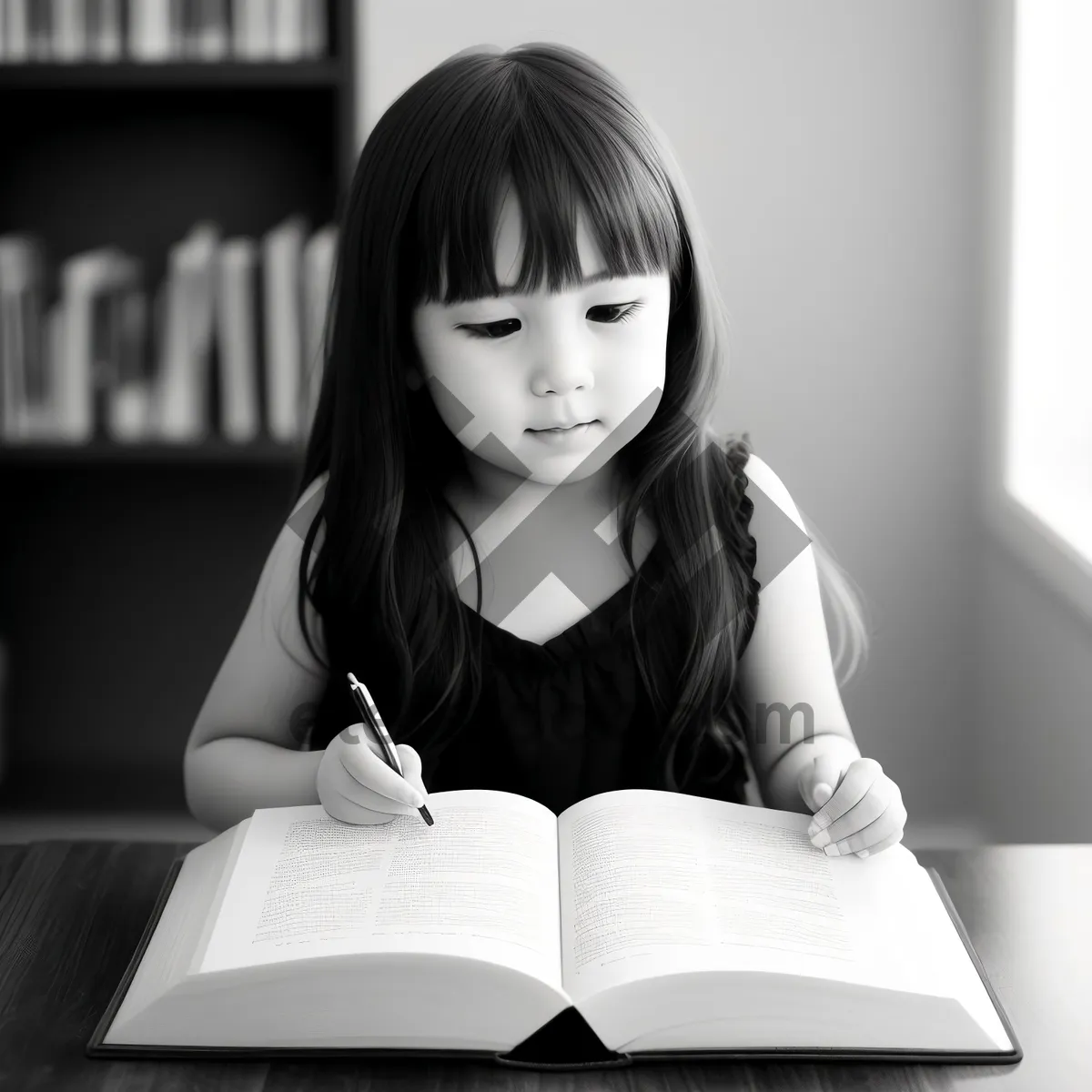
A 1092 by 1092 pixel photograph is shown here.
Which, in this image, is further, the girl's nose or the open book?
the girl's nose

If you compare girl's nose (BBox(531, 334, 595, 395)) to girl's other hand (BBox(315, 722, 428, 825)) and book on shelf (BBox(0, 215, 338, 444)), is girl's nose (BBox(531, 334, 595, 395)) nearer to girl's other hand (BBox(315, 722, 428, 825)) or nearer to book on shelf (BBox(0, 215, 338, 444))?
girl's other hand (BBox(315, 722, 428, 825))

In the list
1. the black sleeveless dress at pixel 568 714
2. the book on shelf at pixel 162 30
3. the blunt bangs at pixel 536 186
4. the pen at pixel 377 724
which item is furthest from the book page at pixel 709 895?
the book on shelf at pixel 162 30

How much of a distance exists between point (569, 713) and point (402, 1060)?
0.42m

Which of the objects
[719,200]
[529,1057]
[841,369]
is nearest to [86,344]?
[719,200]

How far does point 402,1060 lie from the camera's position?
651mm

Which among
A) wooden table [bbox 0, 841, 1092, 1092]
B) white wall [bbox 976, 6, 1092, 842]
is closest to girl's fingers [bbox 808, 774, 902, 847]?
wooden table [bbox 0, 841, 1092, 1092]

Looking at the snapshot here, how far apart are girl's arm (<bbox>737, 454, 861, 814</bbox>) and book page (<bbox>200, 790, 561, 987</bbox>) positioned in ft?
0.93

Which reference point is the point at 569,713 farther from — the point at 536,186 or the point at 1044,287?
the point at 1044,287

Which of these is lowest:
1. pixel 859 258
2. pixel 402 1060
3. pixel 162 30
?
pixel 402 1060

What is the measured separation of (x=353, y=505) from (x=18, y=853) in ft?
1.16

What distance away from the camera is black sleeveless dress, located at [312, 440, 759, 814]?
1.04 metres

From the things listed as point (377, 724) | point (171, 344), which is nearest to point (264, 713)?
point (377, 724)

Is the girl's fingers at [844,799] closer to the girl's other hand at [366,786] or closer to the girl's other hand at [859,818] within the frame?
the girl's other hand at [859,818]

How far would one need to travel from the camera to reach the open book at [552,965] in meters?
0.64
